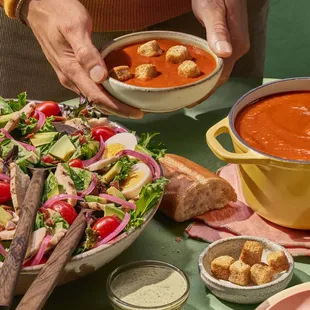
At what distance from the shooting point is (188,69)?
2031 mm

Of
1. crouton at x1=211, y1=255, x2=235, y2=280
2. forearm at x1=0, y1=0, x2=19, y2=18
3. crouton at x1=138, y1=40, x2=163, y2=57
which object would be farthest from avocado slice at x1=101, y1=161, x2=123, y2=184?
forearm at x1=0, y1=0, x2=19, y2=18

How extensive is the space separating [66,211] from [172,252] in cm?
31

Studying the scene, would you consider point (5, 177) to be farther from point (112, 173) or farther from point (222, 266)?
point (222, 266)

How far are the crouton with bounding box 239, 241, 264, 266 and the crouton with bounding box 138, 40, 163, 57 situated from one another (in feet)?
2.35

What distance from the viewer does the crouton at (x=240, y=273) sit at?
163cm

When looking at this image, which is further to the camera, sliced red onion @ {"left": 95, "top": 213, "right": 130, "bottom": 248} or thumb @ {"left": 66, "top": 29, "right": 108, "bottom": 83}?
thumb @ {"left": 66, "top": 29, "right": 108, "bottom": 83}

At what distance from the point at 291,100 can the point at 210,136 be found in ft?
0.93

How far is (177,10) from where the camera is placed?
2.65 meters

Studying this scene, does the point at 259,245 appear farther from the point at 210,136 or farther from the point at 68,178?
the point at 68,178

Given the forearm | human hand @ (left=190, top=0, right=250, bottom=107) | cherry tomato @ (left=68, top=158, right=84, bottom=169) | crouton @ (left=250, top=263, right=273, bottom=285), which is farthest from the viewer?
the forearm

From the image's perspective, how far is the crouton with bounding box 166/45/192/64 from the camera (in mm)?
2091

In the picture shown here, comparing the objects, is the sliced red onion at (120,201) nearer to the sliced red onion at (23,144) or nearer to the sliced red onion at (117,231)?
the sliced red onion at (117,231)

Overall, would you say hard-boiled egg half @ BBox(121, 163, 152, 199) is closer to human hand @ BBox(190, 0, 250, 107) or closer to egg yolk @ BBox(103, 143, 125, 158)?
egg yolk @ BBox(103, 143, 125, 158)

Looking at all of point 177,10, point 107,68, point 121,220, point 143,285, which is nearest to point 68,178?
point 121,220
